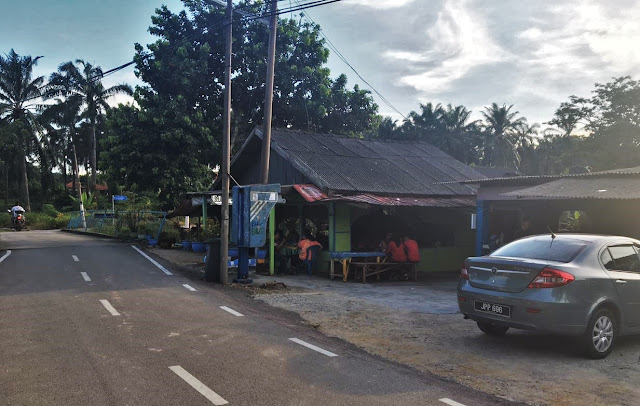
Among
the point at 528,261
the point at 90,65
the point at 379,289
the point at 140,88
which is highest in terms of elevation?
the point at 90,65

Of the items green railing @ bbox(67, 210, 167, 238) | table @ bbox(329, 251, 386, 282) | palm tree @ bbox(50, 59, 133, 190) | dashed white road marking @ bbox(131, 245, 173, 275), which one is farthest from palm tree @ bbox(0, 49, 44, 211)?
table @ bbox(329, 251, 386, 282)

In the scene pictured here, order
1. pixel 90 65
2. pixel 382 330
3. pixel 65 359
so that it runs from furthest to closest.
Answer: pixel 90 65 → pixel 382 330 → pixel 65 359

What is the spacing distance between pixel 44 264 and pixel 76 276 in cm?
327

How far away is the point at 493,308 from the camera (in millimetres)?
6969

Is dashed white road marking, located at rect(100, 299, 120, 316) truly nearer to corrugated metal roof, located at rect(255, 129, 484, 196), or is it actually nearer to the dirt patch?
the dirt patch

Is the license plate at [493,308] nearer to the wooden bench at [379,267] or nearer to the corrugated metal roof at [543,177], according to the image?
the corrugated metal roof at [543,177]

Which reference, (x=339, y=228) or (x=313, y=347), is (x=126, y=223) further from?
(x=313, y=347)

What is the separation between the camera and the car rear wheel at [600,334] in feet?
21.8

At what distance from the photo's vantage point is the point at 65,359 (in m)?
6.33

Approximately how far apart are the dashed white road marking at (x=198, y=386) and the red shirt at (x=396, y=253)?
401 inches

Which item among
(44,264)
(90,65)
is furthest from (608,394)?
(90,65)

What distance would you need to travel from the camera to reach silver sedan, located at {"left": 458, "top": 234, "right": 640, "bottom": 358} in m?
6.50

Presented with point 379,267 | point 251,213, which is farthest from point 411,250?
point 251,213

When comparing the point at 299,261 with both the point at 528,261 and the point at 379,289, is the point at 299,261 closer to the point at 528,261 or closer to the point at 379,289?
the point at 379,289
